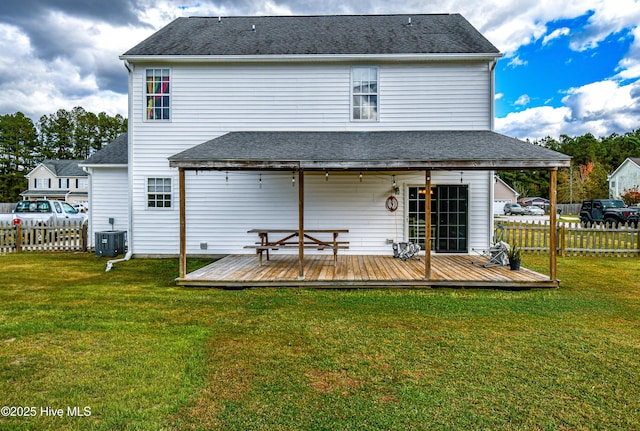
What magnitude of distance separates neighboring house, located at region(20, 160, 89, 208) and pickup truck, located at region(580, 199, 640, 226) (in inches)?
2026

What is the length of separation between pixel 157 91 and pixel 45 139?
5875cm

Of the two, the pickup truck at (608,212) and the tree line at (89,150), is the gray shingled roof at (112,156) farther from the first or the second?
the tree line at (89,150)

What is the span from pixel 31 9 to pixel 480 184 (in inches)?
827

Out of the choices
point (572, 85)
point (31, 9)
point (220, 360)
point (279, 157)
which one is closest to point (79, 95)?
point (31, 9)

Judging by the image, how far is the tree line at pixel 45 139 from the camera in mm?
45375

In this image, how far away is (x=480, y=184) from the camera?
33.3 ft

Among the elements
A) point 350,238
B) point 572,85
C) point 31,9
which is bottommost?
point 350,238

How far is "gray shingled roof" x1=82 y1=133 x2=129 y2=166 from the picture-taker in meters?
11.6

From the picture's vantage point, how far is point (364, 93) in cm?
1030

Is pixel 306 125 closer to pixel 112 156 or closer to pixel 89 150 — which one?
pixel 112 156

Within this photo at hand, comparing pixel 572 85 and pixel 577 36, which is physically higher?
pixel 572 85

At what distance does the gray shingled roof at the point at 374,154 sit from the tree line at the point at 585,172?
40758 mm

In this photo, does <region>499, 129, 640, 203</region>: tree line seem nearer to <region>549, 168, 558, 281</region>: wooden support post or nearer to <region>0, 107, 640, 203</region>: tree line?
<region>0, 107, 640, 203</region>: tree line

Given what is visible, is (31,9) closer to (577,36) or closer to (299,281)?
(299,281)
